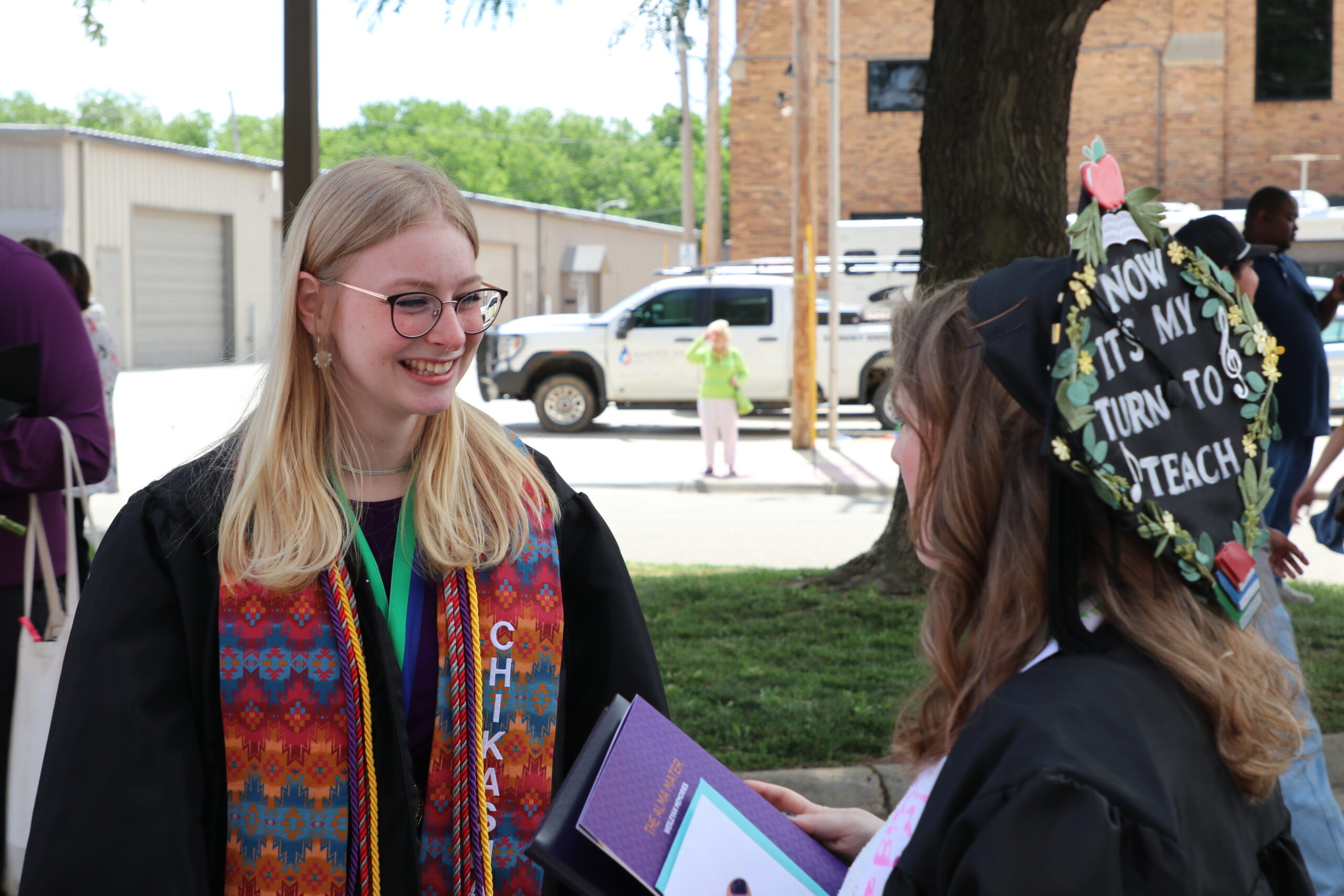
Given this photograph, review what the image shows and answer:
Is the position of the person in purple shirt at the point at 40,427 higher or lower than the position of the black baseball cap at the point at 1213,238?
lower

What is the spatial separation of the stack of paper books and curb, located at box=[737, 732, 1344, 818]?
281 centimetres

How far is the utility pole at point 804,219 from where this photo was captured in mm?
15305

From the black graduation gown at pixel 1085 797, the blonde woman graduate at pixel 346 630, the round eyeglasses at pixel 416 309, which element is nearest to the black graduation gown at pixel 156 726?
the blonde woman graduate at pixel 346 630

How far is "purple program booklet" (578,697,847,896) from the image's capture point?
1539mm

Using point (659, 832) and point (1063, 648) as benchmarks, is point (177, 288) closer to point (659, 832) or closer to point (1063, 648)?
point (659, 832)

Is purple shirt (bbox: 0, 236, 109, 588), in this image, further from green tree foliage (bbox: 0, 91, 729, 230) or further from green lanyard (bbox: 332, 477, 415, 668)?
green tree foliage (bbox: 0, 91, 729, 230)

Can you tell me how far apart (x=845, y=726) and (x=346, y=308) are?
3.37 metres

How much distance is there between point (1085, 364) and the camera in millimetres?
1295

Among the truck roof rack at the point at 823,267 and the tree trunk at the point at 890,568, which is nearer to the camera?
the tree trunk at the point at 890,568

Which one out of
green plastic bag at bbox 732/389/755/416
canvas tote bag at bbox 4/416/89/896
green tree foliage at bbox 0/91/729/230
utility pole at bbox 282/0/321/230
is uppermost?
green tree foliage at bbox 0/91/729/230

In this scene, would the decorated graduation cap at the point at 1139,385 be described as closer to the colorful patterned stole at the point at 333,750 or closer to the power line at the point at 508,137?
the colorful patterned stole at the point at 333,750

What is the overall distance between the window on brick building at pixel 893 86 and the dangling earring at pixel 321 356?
2627 centimetres

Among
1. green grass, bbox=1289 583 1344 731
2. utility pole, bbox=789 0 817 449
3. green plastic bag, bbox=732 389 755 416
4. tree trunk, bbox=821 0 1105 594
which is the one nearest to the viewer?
green grass, bbox=1289 583 1344 731

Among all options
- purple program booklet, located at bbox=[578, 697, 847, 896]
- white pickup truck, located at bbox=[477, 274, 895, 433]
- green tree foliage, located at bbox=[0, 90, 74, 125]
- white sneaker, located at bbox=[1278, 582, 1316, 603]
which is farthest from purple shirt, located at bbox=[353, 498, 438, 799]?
green tree foliage, located at bbox=[0, 90, 74, 125]
